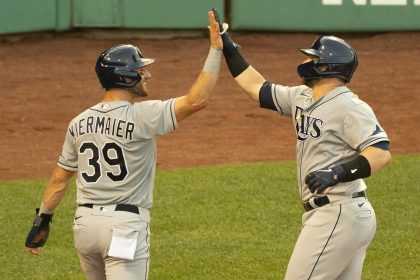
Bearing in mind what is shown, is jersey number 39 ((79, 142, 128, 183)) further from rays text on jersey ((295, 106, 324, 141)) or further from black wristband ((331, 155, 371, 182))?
black wristband ((331, 155, 371, 182))

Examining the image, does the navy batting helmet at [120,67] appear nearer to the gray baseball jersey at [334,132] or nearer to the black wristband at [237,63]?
the black wristband at [237,63]

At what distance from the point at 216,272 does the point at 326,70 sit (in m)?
2.59

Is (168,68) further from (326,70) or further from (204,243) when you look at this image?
(326,70)

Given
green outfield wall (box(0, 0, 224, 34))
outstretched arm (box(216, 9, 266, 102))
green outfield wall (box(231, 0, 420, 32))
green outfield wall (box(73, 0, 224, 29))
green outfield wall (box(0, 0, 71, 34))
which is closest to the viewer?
outstretched arm (box(216, 9, 266, 102))

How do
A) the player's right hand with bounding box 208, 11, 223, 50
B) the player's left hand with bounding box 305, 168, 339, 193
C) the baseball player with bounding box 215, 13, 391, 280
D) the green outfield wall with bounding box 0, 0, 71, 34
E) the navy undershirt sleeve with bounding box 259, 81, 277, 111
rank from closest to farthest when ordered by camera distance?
the player's left hand with bounding box 305, 168, 339, 193 → the baseball player with bounding box 215, 13, 391, 280 → the player's right hand with bounding box 208, 11, 223, 50 → the navy undershirt sleeve with bounding box 259, 81, 277, 111 → the green outfield wall with bounding box 0, 0, 71, 34

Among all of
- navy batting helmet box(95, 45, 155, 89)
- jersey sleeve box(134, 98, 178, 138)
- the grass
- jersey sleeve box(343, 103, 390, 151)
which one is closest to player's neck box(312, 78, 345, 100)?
jersey sleeve box(343, 103, 390, 151)

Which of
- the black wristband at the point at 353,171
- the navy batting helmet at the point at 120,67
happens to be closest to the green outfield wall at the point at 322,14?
the navy batting helmet at the point at 120,67

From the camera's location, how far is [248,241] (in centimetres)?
884

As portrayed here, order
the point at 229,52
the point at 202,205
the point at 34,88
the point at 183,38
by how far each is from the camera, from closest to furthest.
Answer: the point at 229,52 < the point at 202,205 < the point at 34,88 < the point at 183,38

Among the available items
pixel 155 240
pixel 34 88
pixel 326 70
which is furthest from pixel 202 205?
pixel 34 88

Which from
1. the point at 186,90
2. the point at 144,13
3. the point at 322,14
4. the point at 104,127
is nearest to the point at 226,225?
the point at 104,127

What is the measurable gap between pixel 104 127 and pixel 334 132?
1249mm

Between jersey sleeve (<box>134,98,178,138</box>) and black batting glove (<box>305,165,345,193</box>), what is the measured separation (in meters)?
0.81

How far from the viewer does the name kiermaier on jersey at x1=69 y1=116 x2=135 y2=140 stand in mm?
5738
